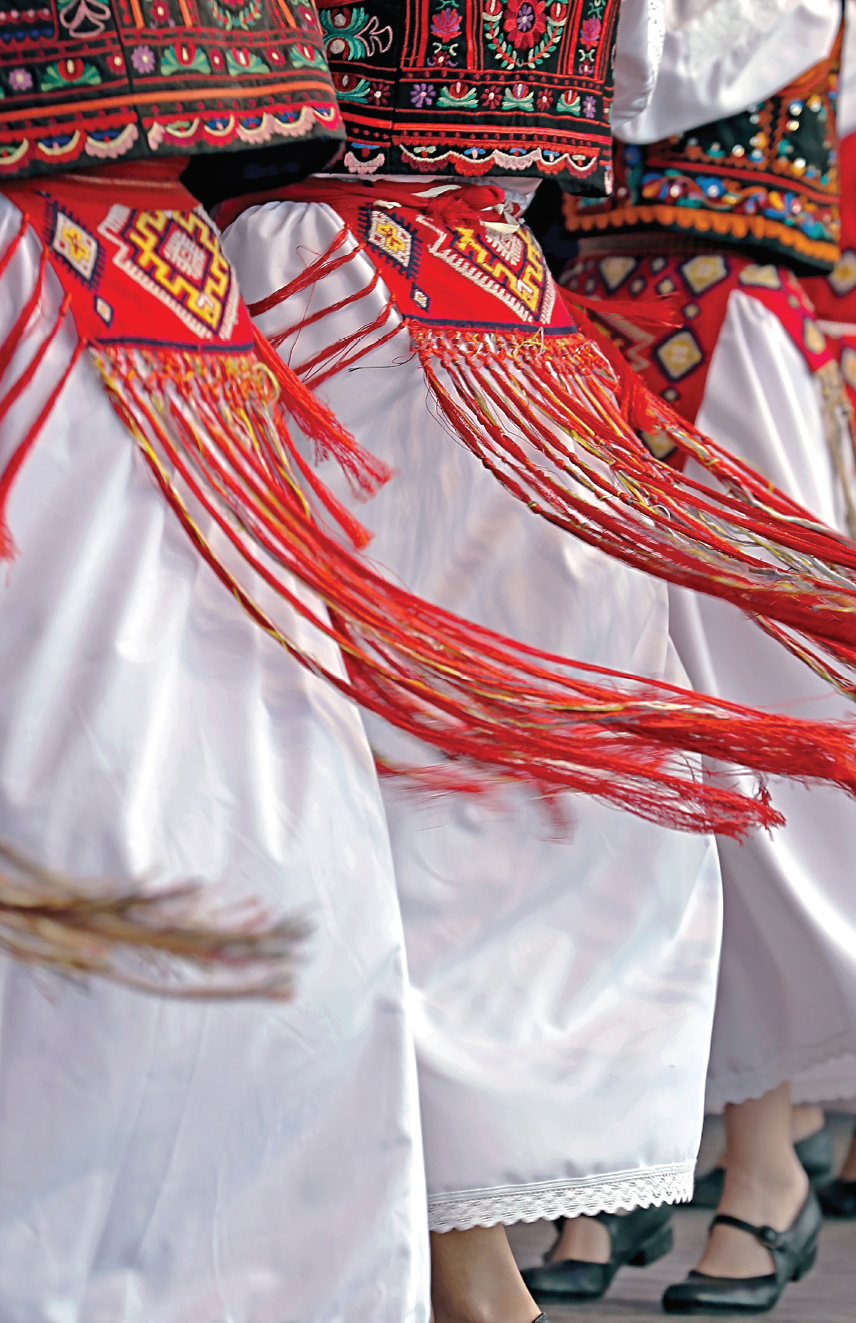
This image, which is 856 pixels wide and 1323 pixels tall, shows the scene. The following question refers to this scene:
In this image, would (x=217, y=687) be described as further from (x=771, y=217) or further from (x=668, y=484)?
(x=771, y=217)

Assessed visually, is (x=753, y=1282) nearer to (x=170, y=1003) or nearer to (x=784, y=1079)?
(x=784, y=1079)

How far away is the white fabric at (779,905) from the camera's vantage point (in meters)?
1.54

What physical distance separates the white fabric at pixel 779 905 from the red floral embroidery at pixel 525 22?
1.82 feet

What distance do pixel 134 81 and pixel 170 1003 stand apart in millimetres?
606

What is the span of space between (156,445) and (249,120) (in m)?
0.25

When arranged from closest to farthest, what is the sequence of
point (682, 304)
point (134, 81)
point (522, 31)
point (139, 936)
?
point (139, 936) → point (134, 81) → point (522, 31) → point (682, 304)

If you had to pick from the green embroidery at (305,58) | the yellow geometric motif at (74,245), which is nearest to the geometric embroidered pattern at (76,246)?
the yellow geometric motif at (74,245)

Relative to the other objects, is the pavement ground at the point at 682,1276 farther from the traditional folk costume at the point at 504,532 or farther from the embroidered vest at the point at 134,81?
the embroidered vest at the point at 134,81

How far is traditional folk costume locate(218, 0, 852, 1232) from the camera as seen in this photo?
1.20 metres

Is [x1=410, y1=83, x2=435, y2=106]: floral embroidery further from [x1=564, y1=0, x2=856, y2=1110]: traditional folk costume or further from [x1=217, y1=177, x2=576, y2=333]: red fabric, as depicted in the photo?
[x1=564, y1=0, x2=856, y2=1110]: traditional folk costume

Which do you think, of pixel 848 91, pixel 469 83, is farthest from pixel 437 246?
pixel 848 91

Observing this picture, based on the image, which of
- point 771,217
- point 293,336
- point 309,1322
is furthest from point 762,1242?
point 771,217

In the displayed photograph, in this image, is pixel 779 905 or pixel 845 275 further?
pixel 845 275

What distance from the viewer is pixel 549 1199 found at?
117cm
